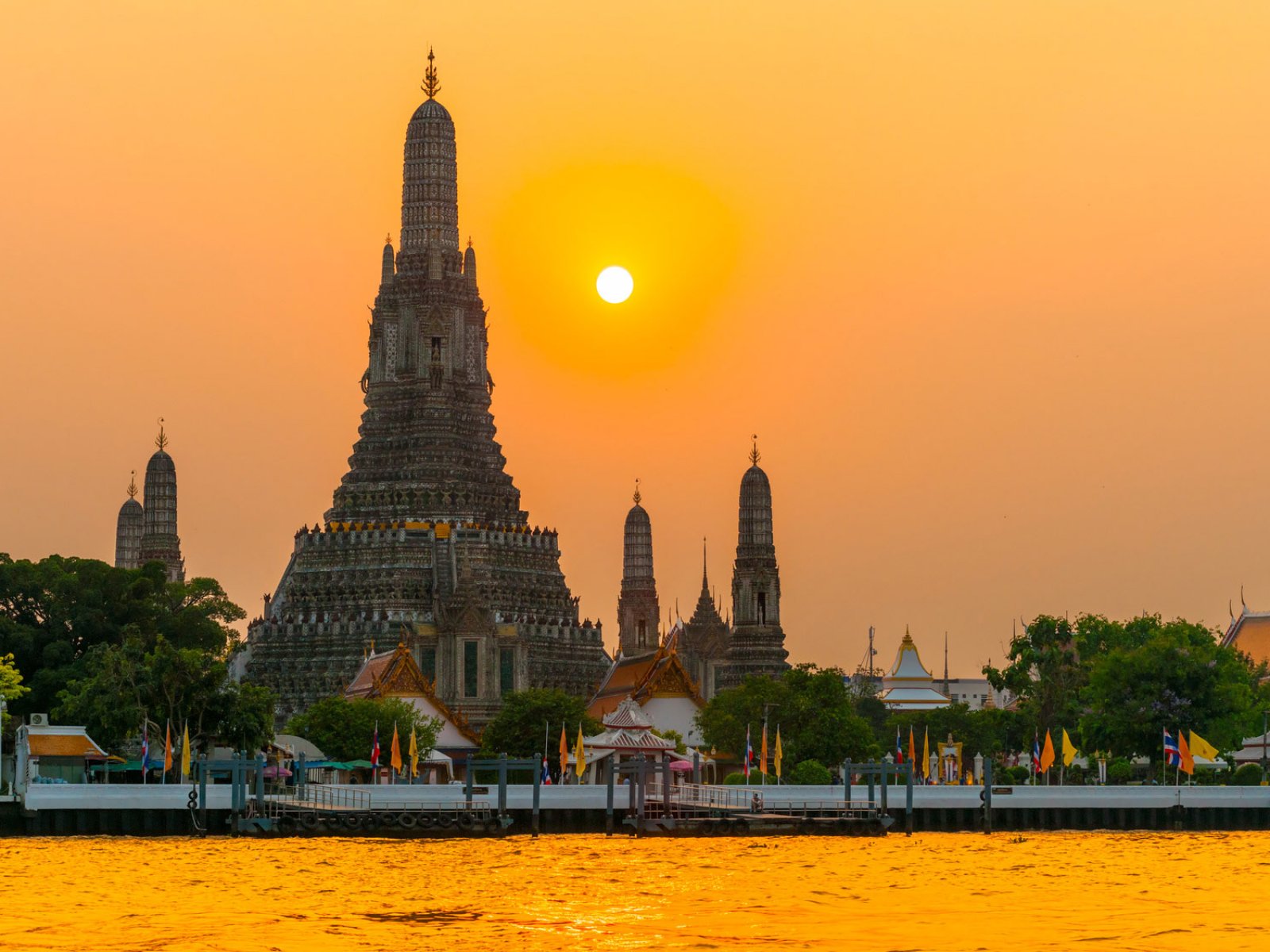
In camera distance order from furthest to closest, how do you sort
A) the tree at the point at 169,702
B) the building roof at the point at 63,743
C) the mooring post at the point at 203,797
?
the tree at the point at 169,702 → the building roof at the point at 63,743 → the mooring post at the point at 203,797

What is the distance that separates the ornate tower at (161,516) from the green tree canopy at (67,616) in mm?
41063

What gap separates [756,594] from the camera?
510 ft

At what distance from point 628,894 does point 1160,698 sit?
53875 mm

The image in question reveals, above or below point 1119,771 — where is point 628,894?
below

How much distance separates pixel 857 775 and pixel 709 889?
170ft

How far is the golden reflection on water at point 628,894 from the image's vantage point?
203ft

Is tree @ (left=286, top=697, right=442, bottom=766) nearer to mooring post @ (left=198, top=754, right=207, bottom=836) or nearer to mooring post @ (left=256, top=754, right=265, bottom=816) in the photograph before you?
mooring post @ (left=256, top=754, right=265, bottom=816)

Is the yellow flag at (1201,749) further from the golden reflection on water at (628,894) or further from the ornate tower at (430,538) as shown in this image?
the ornate tower at (430,538)

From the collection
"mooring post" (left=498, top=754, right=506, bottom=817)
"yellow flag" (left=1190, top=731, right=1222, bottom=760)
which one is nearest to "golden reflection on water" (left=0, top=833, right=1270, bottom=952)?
"mooring post" (left=498, top=754, right=506, bottom=817)

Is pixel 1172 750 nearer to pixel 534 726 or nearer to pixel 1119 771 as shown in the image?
pixel 1119 771

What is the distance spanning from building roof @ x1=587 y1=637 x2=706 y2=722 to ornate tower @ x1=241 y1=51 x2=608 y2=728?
15.4 ft

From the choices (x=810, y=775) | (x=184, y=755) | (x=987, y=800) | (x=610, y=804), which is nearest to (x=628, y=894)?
(x=610, y=804)

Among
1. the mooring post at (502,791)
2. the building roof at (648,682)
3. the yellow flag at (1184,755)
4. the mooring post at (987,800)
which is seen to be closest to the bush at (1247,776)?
the yellow flag at (1184,755)

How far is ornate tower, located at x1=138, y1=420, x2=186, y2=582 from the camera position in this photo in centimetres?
16325
